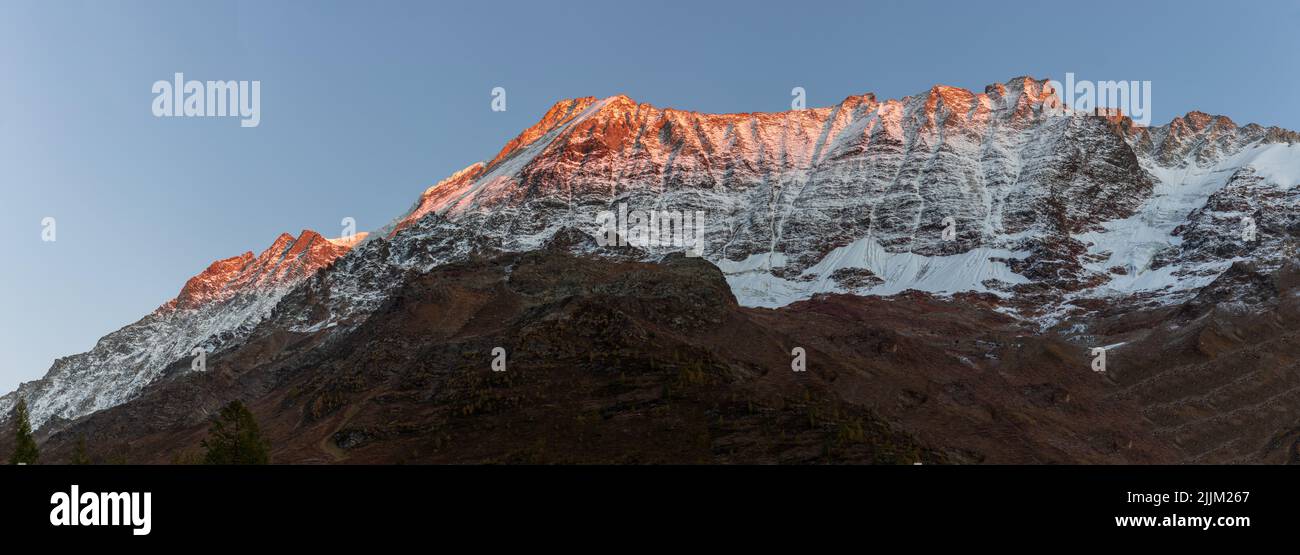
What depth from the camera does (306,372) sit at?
13562 cm

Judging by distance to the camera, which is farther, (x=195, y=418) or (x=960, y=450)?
(x=195, y=418)
